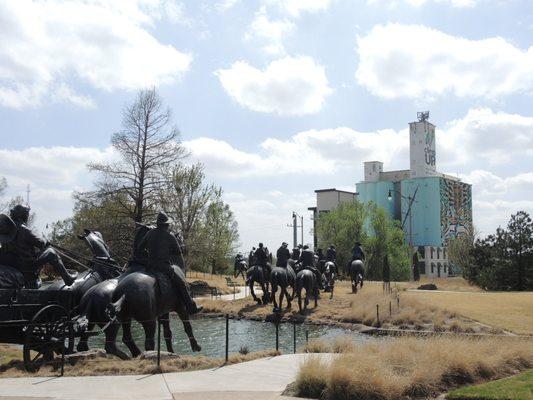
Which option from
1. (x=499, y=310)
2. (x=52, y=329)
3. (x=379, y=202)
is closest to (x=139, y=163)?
(x=499, y=310)

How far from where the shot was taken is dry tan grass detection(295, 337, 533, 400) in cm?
891

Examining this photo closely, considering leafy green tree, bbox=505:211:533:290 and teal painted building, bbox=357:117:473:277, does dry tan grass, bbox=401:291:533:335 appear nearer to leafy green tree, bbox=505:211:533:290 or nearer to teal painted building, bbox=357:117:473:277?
leafy green tree, bbox=505:211:533:290

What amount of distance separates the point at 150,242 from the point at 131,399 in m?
5.81

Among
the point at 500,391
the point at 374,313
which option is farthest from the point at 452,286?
the point at 500,391

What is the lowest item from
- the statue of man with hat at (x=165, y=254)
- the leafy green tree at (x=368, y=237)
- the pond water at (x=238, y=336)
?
Answer: the pond water at (x=238, y=336)

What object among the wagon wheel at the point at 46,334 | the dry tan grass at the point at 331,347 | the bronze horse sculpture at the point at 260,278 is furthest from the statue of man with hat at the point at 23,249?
the bronze horse sculpture at the point at 260,278

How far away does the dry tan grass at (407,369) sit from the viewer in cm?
891

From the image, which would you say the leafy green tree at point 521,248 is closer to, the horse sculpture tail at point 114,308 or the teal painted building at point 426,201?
the horse sculpture tail at point 114,308

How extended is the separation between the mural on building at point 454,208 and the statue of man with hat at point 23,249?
106 m

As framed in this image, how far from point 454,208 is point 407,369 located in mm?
114157

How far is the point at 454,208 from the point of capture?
4651 inches

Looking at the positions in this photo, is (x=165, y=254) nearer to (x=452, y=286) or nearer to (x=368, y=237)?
(x=452, y=286)

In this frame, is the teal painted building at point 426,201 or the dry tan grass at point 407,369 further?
the teal painted building at point 426,201

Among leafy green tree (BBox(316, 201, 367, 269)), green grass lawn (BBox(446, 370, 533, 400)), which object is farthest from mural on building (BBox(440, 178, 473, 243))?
green grass lawn (BBox(446, 370, 533, 400))
